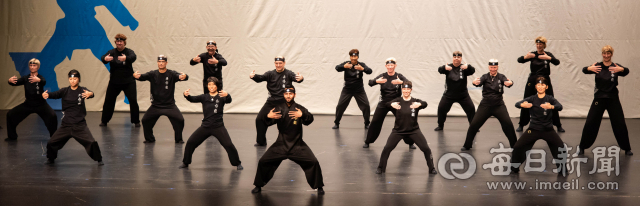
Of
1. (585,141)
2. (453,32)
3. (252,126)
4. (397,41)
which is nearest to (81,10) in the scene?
(252,126)

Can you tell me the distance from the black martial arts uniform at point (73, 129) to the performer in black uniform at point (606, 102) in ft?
19.6

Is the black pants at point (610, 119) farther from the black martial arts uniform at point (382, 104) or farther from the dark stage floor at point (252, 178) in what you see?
the black martial arts uniform at point (382, 104)

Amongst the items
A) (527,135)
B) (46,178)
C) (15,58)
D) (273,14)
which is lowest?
(46,178)

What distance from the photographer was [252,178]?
5707mm

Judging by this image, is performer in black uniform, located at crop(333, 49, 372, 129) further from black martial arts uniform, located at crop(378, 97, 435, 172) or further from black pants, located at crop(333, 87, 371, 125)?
black martial arts uniform, located at crop(378, 97, 435, 172)

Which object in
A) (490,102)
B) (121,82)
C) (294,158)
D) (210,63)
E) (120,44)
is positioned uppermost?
(120,44)

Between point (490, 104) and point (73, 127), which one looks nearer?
point (73, 127)

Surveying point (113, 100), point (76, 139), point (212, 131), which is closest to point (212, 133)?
point (212, 131)

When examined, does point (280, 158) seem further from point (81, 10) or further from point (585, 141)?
point (81, 10)

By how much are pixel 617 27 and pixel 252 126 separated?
7405 millimetres

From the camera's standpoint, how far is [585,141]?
22.8 ft

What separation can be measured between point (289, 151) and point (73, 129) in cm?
280

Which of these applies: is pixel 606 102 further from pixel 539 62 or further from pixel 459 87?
pixel 459 87

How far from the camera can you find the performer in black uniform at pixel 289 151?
16.6 feet
